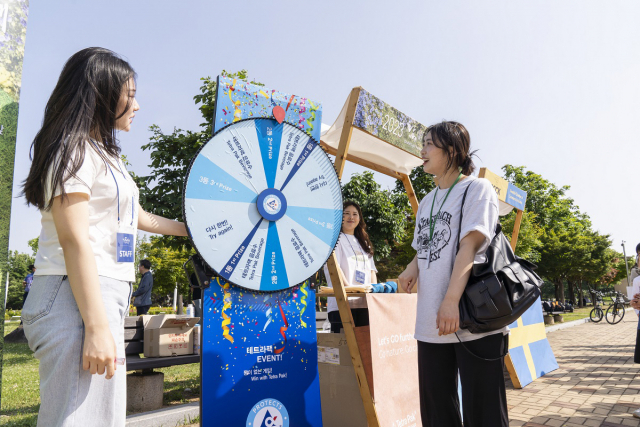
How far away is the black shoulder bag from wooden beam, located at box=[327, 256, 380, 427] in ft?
3.79

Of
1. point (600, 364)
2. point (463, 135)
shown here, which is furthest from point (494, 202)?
point (600, 364)

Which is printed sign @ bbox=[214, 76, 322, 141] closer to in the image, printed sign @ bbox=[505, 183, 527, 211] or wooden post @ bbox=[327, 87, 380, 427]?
wooden post @ bbox=[327, 87, 380, 427]

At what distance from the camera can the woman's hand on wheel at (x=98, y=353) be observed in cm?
125

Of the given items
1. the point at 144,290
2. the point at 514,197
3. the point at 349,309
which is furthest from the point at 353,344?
the point at 144,290

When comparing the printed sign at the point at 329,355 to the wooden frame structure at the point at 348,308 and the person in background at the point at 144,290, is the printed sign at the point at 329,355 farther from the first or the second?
the person in background at the point at 144,290

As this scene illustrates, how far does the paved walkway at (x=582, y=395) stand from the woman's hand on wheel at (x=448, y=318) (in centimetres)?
246

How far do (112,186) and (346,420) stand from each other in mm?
2650

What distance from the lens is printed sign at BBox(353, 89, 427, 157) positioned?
10.5 ft

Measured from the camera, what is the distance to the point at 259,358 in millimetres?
2283

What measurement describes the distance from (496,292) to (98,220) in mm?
1557

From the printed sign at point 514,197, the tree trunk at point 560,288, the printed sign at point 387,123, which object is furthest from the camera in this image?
the tree trunk at point 560,288

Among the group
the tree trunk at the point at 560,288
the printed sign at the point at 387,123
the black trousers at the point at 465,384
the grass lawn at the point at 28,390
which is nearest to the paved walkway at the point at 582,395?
the black trousers at the point at 465,384

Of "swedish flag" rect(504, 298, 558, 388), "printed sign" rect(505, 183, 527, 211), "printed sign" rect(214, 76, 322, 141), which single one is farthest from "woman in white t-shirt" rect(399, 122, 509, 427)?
"printed sign" rect(505, 183, 527, 211)

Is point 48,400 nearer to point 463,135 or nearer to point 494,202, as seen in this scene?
point 494,202
